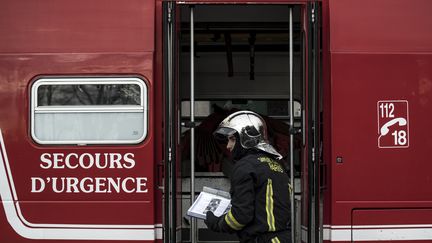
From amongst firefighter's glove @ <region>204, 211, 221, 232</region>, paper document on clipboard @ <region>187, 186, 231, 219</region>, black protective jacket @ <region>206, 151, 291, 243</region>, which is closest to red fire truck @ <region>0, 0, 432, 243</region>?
paper document on clipboard @ <region>187, 186, 231, 219</region>

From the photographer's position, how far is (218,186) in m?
5.81

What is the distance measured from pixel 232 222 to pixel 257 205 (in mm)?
169

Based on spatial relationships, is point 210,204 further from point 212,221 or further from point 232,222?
point 232,222

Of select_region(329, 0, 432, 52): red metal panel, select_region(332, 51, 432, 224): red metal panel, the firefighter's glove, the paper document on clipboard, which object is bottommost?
the firefighter's glove

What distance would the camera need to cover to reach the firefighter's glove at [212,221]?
11.0ft

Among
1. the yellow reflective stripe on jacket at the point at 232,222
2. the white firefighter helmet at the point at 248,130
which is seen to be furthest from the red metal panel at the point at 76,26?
the yellow reflective stripe on jacket at the point at 232,222

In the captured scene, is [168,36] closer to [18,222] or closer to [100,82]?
[100,82]

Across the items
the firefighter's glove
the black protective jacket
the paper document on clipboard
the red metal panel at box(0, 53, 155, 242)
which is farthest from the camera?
the red metal panel at box(0, 53, 155, 242)

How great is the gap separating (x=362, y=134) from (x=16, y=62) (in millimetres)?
2530

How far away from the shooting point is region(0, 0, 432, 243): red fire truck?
4.13 meters

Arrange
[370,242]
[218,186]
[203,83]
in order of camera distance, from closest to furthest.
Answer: [370,242], [218,186], [203,83]

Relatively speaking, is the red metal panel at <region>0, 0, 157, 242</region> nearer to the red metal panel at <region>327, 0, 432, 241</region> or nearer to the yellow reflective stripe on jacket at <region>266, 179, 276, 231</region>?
the yellow reflective stripe on jacket at <region>266, 179, 276, 231</region>

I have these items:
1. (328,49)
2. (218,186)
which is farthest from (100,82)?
(218,186)

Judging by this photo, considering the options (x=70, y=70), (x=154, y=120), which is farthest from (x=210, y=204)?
(x=70, y=70)
